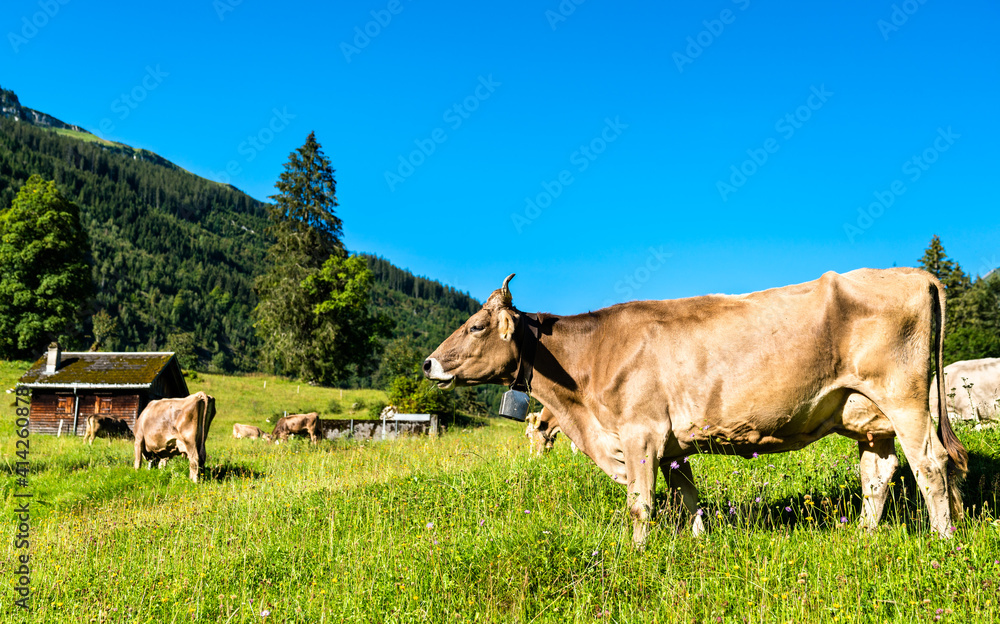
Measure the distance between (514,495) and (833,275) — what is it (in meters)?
4.03

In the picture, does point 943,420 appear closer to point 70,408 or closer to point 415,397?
point 415,397

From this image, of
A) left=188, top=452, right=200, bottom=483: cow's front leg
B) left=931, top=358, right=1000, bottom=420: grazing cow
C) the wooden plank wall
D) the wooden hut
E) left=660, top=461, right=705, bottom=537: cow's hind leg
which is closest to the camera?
left=660, top=461, right=705, bottom=537: cow's hind leg

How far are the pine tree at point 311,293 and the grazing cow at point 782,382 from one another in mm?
46893

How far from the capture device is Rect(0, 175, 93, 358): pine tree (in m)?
44.5

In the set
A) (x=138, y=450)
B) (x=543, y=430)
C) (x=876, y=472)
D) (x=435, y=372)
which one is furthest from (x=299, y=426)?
(x=876, y=472)

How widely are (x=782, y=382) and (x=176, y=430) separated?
13.4 meters

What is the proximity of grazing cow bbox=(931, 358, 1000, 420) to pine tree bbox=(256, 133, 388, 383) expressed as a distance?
44577 mm

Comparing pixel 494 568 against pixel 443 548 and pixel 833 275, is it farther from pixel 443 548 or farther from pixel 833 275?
pixel 833 275

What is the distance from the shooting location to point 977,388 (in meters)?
10.9

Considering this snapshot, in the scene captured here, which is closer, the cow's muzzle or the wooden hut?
the cow's muzzle

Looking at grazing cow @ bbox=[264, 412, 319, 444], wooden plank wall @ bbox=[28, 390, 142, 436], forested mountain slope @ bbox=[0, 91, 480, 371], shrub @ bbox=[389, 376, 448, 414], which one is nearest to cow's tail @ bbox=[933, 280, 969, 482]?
grazing cow @ bbox=[264, 412, 319, 444]

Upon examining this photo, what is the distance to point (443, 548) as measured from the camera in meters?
5.08

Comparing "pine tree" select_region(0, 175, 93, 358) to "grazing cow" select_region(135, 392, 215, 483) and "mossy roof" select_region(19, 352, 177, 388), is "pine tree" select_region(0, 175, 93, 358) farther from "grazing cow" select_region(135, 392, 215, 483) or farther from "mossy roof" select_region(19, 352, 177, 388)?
"grazing cow" select_region(135, 392, 215, 483)

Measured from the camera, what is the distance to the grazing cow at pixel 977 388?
10.5 m
